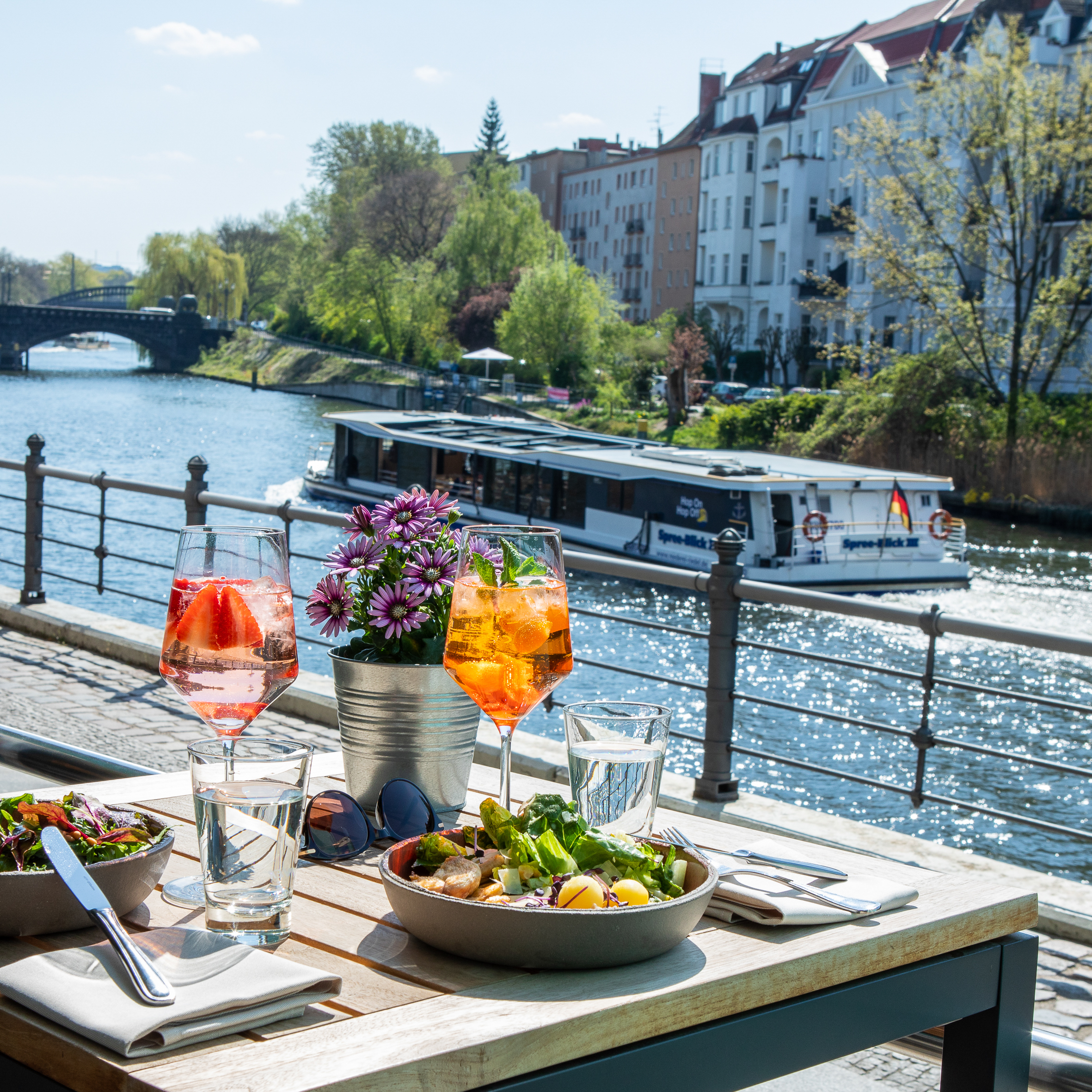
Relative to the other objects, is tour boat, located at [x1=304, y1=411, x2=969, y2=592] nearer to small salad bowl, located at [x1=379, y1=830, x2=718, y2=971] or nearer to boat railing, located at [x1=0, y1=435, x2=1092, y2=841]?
boat railing, located at [x1=0, y1=435, x2=1092, y2=841]

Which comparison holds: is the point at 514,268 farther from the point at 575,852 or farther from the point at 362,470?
the point at 575,852

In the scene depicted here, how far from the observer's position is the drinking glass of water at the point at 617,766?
1589 mm

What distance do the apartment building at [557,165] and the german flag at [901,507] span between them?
79.0 meters

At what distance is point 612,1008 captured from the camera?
1.25 metres

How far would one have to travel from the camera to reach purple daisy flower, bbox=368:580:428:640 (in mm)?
1803

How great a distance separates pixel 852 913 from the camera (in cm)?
152

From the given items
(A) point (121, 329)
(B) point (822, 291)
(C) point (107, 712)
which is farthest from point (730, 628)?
(A) point (121, 329)

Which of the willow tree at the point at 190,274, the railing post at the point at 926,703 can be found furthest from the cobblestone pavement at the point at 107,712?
the willow tree at the point at 190,274

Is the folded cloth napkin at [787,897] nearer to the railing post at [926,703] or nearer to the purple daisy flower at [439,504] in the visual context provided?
the purple daisy flower at [439,504]

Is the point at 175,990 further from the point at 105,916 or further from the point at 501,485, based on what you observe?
the point at 501,485

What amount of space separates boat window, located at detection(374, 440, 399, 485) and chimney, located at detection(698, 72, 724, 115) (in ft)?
186

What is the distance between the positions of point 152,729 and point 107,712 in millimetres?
408

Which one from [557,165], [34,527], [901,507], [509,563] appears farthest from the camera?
[557,165]

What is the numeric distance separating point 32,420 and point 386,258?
1151 inches
